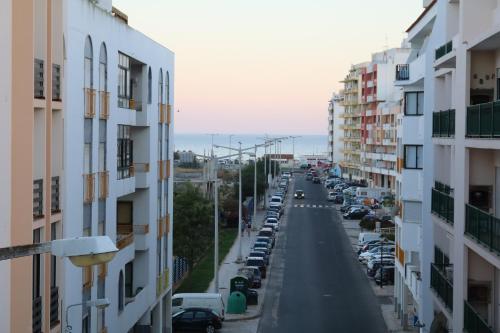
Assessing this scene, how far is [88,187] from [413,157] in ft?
55.6

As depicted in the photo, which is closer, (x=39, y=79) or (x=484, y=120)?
(x=39, y=79)

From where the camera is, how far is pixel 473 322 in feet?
58.7

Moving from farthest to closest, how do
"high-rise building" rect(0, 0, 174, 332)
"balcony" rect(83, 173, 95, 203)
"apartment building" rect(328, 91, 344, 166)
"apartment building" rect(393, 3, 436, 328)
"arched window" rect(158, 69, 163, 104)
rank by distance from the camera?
1. "apartment building" rect(328, 91, 344, 166)
2. "apartment building" rect(393, 3, 436, 328)
3. "arched window" rect(158, 69, 163, 104)
4. "balcony" rect(83, 173, 95, 203)
5. "high-rise building" rect(0, 0, 174, 332)

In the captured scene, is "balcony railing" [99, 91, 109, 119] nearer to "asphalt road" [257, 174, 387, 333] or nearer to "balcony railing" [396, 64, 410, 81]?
"balcony railing" [396, 64, 410, 81]

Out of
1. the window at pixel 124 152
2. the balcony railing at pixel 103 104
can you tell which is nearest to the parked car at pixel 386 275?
the window at pixel 124 152

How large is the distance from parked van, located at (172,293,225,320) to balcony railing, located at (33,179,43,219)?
2225 centimetres

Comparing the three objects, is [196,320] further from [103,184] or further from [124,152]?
[103,184]

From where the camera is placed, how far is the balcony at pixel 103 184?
2520 centimetres

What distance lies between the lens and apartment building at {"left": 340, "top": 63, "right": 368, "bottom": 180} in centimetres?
13475

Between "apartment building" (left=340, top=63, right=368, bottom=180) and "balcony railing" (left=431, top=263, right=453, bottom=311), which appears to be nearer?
"balcony railing" (left=431, top=263, right=453, bottom=311)

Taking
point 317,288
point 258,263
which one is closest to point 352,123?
point 258,263

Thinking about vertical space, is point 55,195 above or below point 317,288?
above

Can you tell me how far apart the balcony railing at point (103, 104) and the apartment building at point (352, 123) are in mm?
108399

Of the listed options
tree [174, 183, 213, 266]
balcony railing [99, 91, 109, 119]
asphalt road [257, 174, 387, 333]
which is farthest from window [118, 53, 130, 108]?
tree [174, 183, 213, 266]
